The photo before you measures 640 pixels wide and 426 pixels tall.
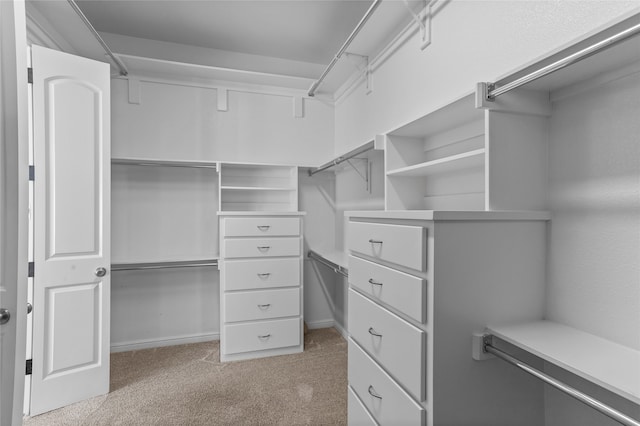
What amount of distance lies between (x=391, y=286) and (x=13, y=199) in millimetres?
1140

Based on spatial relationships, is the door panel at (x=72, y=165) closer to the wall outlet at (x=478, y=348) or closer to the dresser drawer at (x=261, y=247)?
the dresser drawer at (x=261, y=247)

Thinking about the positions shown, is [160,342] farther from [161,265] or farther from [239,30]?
[239,30]

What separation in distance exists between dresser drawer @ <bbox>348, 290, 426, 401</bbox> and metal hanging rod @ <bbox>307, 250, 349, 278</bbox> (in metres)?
0.46

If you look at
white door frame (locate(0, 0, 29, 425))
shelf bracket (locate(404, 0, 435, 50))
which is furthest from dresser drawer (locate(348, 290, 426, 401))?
shelf bracket (locate(404, 0, 435, 50))

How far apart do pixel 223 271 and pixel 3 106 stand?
2.10 metres

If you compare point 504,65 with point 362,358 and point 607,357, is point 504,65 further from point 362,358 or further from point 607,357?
point 362,358

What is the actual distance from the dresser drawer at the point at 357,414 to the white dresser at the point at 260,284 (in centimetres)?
125

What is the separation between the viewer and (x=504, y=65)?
145cm

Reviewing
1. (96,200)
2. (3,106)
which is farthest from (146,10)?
(3,106)

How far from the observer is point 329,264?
102 inches

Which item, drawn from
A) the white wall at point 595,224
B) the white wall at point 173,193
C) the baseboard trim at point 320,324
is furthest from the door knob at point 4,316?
the baseboard trim at point 320,324

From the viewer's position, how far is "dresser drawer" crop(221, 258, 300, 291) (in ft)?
8.77

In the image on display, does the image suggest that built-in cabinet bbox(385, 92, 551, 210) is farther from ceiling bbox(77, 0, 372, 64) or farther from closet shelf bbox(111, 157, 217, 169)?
closet shelf bbox(111, 157, 217, 169)

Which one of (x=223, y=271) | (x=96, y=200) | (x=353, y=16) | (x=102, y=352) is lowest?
(x=102, y=352)
